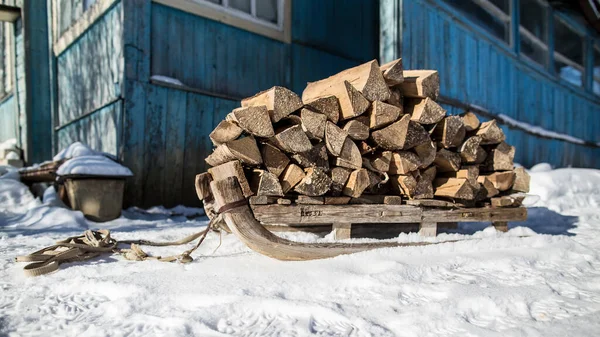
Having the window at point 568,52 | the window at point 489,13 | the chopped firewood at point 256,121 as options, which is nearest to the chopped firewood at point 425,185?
the chopped firewood at point 256,121

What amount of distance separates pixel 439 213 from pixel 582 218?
2574mm

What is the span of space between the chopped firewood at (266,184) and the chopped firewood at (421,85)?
128cm

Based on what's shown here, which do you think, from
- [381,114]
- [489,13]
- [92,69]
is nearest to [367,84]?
[381,114]

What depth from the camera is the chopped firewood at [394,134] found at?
8.58 ft

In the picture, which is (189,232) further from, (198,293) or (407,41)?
(407,41)

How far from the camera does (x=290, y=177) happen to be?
2359 mm

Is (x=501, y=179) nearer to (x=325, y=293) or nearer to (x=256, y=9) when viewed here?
(x=325, y=293)

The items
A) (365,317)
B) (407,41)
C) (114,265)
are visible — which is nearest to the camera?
(365,317)

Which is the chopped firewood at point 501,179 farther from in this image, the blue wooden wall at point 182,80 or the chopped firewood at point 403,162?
the blue wooden wall at point 182,80

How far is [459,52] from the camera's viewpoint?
6.23 meters

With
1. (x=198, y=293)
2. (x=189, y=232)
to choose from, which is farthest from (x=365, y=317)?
(x=189, y=232)

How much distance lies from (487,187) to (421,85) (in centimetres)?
107

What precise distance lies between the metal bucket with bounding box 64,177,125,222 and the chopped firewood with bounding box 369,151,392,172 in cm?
315

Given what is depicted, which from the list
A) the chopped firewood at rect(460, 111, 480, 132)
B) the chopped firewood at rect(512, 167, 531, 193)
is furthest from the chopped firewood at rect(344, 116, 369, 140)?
the chopped firewood at rect(512, 167, 531, 193)
